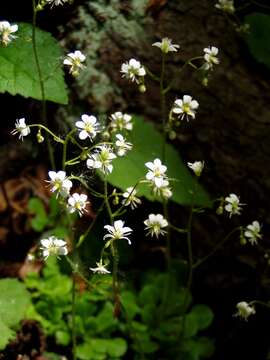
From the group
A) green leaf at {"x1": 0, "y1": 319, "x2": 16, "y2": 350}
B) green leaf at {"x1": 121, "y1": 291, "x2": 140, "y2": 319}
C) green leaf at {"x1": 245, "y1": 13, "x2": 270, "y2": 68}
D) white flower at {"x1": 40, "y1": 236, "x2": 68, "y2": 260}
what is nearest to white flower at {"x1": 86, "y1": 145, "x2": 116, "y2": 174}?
white flower at {"x1": 40, "y1": 236, "x2": 68, "y2": 260}

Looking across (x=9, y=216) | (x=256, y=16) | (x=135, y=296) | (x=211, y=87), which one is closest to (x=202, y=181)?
(x=211, y=87)

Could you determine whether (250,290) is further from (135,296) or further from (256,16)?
(256,16)

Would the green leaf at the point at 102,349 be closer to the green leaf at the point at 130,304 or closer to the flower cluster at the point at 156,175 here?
the green leaf at the point at 130,304

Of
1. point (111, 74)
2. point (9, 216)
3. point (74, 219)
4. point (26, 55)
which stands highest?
point (26, 55)

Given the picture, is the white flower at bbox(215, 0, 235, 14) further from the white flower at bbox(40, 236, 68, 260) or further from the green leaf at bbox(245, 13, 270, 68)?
the white flower at bbox(40, 236, 68, 260)

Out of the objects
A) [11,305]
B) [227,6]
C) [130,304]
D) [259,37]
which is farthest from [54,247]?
[259,37]
